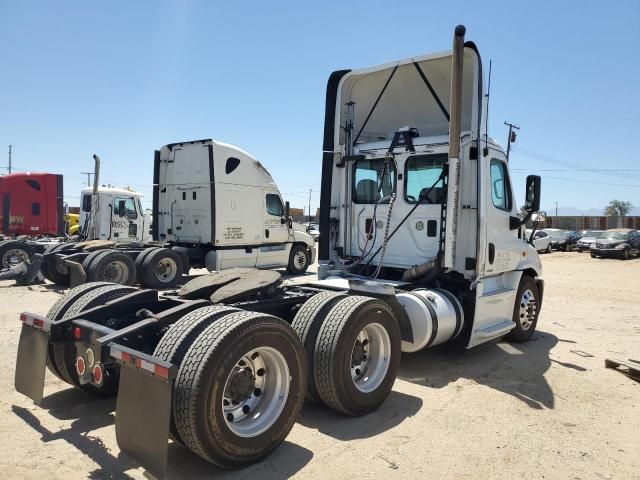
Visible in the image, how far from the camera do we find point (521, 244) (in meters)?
6.84

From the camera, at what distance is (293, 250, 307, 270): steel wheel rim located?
1536 cm

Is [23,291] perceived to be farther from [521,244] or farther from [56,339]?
[521,244]

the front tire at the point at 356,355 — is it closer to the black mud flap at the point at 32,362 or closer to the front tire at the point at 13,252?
the black mud flap at the point at 32,362

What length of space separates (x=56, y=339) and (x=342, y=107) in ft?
15.8

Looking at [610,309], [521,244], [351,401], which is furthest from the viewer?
[610,309]

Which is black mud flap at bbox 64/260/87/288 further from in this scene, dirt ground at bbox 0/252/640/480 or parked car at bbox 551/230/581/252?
parked car at bbox 551/230/581/252

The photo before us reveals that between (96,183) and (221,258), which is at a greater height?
(96,183)

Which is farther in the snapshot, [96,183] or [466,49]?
[96,183]

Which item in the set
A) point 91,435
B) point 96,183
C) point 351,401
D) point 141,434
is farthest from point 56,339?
point 96,183

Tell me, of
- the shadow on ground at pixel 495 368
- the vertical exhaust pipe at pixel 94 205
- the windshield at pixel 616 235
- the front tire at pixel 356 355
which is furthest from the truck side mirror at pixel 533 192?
the windshield at pixel 616 235

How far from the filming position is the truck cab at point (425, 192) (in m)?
5.82

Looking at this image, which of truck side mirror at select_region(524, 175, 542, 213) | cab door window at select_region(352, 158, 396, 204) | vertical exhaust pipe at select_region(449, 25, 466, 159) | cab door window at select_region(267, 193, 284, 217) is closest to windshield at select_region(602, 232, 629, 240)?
cab door window at select_region(267, 193, 284, 217)

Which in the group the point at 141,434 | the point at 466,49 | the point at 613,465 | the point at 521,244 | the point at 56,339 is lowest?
the point at 613,465

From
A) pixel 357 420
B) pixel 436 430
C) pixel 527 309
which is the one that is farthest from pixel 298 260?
pixel 436 430
